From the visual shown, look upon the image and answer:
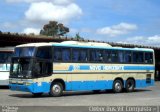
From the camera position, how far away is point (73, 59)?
80.2 feet

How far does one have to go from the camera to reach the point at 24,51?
76.1 ft

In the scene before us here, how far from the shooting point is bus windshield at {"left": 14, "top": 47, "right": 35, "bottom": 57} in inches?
895

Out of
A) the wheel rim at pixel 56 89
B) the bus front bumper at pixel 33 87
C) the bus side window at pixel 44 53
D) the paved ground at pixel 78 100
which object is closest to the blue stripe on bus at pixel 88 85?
the wheel rim at pixel 56 89

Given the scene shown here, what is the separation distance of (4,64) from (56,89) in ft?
27.7

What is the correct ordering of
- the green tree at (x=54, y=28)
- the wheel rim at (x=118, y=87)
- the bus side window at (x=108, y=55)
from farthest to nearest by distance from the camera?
the green tree at (x=54, y=28)
the wheel rim at (x=118, y=87)
the bus side window at (x=108, y=55)

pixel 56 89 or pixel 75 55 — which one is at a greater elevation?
pixel 75 55

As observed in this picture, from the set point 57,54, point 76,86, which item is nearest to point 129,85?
point 76,86

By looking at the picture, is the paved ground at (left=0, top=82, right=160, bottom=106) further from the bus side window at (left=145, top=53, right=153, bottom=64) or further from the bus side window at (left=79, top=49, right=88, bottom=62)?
the bus side window at (left=145, top=53, right=153, bottom=64)

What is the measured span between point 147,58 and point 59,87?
8.55 meters

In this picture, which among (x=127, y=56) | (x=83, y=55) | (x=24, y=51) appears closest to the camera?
(x=24, y=51)

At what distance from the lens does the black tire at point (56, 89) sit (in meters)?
23.4

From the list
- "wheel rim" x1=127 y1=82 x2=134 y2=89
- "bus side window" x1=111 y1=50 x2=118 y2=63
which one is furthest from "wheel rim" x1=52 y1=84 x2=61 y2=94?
"wheel rim" x1=127 y1=82 x2=134 y2=89

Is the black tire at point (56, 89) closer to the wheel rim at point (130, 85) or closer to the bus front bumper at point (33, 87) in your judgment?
the bus front bumper at point (33, 87)

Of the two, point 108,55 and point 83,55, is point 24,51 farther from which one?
point 108,55
